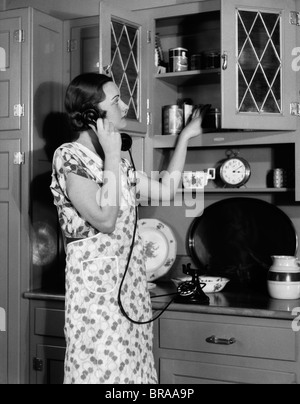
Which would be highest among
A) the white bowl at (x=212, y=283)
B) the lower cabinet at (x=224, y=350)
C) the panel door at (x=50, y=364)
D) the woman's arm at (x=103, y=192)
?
the woman's arm at (x=103, y=192)

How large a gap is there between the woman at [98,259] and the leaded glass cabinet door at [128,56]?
0.65m

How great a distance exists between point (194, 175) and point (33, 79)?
3.30ft

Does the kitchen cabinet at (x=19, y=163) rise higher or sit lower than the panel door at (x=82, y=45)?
lower

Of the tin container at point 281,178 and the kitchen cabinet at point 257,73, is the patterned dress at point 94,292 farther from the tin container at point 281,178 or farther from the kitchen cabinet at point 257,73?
the tin container at point 281,178

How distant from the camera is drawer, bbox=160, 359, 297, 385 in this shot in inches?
105

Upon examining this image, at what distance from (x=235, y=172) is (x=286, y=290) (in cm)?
77

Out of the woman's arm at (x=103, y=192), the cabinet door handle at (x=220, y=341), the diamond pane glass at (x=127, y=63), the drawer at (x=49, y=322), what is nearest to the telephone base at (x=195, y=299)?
the cabinet door handle at (x=220, y=341)

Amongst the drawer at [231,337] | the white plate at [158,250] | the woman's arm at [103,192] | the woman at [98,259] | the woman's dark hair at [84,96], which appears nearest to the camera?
the woman's arm at [103,192]

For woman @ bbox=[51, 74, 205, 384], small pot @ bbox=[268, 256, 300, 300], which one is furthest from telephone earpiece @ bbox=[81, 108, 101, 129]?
small pot @ bbox=[268, 256, 300, 300]

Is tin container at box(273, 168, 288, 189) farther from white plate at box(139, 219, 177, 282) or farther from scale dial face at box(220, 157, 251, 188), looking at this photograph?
white plate at box(139, 219, 177, 282)

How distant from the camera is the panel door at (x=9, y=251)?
329cm

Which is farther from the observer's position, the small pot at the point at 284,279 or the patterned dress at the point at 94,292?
the small pot at the point at 284,279

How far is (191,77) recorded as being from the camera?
3.41 meters

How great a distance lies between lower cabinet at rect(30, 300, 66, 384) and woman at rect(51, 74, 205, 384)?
810 mm
